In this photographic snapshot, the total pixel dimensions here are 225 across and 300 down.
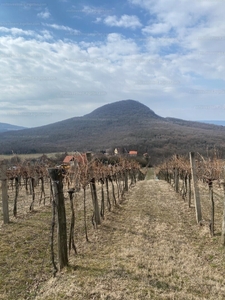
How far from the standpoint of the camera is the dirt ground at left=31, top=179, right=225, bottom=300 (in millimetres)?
4547

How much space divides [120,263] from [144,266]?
58 cm

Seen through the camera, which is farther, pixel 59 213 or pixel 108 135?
pixel 108 135

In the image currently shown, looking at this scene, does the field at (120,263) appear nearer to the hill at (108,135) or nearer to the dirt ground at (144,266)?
the dirt ground at (144,266)

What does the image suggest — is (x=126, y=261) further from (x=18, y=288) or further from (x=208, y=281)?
(x=18, y=288)

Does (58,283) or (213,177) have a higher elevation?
(213,177)

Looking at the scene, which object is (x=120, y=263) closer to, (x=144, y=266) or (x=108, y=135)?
(x=144, y=266)

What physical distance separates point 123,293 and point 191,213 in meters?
8.46

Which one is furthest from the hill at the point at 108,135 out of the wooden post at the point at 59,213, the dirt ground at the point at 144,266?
the wooden post at the point at 59,213

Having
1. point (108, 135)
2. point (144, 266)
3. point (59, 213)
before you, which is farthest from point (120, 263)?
point (108, 135)

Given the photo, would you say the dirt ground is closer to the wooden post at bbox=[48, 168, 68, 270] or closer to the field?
the field

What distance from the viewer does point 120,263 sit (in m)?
5.86

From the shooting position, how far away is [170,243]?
296 inches

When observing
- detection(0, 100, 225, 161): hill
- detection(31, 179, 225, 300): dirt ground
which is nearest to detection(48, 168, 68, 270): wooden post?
detection(31, 179, 225, 300): dirt ground

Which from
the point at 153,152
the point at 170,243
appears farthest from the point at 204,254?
the point at 153,152
